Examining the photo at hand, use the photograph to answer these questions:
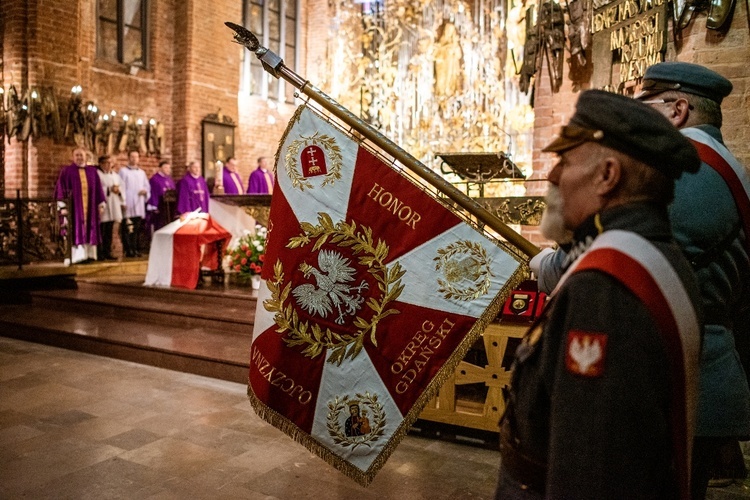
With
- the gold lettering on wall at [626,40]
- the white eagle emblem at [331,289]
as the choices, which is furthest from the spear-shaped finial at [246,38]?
the gold lettering on wall at [626,40]

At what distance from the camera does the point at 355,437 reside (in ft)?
7.16

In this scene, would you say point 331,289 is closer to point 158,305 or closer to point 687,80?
point 687,80

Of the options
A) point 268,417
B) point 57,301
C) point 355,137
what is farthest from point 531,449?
point 57,301

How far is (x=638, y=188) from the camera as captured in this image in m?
1.08

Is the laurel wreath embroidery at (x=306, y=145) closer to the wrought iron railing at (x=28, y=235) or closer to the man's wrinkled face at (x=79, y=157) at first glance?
the wrought iron railing at (x=28, y=235)

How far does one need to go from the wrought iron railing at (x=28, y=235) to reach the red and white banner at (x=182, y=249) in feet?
5.94

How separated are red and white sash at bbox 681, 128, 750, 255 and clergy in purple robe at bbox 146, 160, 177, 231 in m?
11.1

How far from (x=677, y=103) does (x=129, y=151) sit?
11.7 meters

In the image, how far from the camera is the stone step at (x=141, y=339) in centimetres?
505

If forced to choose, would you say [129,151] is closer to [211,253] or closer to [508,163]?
[211,253]

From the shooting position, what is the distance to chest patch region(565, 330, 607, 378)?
97 cm

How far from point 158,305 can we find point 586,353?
645 centimetres

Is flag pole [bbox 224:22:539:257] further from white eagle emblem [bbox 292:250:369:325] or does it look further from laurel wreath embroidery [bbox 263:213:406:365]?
white eagle emblem [bbox 292:250:369:325]

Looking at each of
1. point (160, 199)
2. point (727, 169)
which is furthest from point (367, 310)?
point (160, 199)
